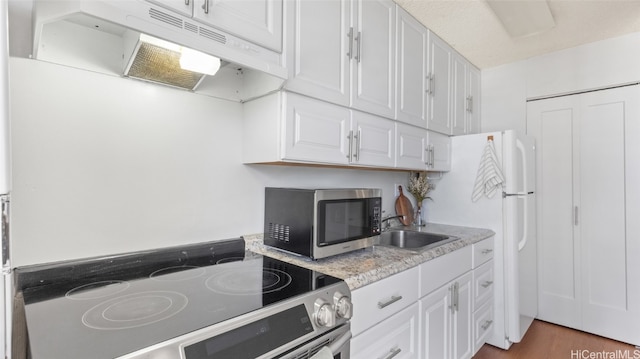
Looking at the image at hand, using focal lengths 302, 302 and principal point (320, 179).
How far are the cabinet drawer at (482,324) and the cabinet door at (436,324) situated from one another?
0.42 meters

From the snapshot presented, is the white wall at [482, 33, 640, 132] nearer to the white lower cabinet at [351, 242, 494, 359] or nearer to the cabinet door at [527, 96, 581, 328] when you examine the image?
the cabinet door at [527, 96, 581, 328]

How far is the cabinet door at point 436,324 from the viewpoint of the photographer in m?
1.48

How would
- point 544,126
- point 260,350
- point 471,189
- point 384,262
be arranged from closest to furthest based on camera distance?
point 260,350
point 384,262
point 471,189
point 544,126

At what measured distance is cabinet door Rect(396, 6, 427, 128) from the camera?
188 centimetres

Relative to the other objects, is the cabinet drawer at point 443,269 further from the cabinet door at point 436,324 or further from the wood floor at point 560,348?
the wood floor at point 560,348

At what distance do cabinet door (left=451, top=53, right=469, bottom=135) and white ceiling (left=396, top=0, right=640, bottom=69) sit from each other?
0.33ft

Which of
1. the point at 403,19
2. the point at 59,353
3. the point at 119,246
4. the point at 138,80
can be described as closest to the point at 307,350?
the point at 59,353

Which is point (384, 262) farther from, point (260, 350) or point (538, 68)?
point (538, 68)

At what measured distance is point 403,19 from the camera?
1.91m

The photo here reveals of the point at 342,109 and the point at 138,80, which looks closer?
the point at 138,80

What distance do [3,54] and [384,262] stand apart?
4.14 feet

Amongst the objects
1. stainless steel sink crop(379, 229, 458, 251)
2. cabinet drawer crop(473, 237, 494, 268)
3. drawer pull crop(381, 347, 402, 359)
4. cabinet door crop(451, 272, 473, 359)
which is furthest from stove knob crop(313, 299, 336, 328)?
cabinet drawer crop(473, 237, 494, 268)

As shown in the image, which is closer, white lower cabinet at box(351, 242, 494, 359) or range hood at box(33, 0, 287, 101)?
range hood at box(33, 0, 287, 101)

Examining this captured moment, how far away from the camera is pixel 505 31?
86.6 inches
